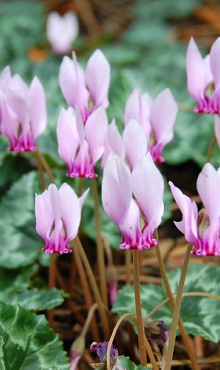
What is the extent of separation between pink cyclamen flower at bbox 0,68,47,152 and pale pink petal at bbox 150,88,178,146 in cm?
27

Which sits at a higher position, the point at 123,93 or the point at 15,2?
the point at 15,2

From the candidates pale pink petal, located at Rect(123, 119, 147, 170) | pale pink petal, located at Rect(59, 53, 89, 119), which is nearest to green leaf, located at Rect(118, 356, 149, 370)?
pale pink petal, located at Rect(123, 119, 147, 170)

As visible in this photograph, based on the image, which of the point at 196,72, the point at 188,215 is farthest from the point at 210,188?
the point at 196,72

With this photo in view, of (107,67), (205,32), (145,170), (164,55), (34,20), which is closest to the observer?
(145,170)

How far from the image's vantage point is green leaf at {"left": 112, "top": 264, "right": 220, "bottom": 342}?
1.28 meters

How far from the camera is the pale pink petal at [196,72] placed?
51.3 inches

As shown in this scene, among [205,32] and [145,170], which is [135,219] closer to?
[145,170]

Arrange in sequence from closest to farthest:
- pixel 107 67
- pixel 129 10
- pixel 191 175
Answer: pixel 107 67, pixel 191 175, pixel 129 10

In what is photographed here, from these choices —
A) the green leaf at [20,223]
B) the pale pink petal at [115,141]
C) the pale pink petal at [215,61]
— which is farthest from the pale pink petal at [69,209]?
the green leaf at [20,223]

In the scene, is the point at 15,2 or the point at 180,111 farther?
the point at 15,2

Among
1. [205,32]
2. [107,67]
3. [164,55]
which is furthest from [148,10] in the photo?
[107,67]

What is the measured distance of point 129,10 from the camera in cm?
446

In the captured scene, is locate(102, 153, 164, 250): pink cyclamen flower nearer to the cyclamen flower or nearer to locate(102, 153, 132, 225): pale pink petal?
locate(102, 153, 132, 225): pale pink petal

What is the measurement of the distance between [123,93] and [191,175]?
48cm
